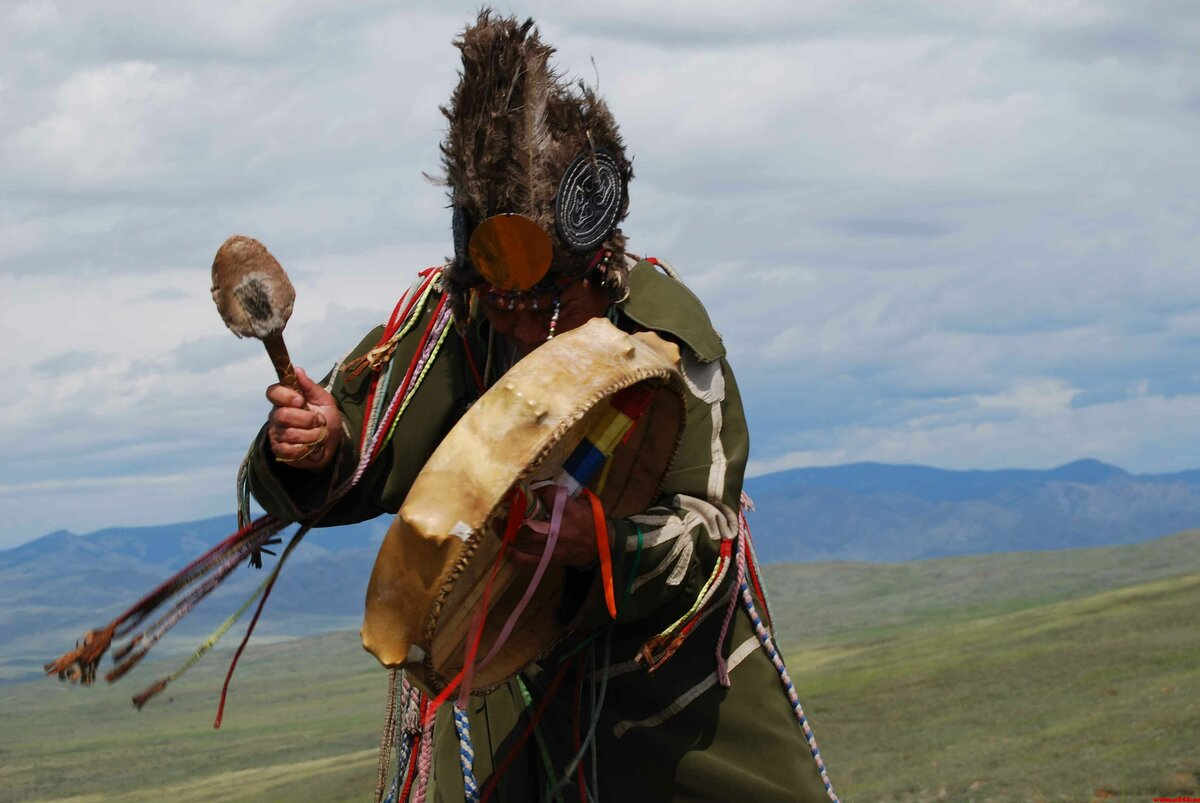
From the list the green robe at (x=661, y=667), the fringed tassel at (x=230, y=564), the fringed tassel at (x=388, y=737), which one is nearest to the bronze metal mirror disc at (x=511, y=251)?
the green robe at (x=661, y=667)

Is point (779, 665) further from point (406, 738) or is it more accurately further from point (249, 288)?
point (249, 288)

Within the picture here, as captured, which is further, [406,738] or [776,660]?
[406,738]

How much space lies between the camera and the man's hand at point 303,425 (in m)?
4.13

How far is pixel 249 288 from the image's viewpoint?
3.60m

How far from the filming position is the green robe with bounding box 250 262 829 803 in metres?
4.35

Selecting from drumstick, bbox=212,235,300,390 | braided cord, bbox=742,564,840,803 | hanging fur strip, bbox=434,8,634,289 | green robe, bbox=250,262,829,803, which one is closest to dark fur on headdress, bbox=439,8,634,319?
hanging fur strip, bbox=434,8,634,289

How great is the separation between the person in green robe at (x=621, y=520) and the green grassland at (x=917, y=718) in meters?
1.03

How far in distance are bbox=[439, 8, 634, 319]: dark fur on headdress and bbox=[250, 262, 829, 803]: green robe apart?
47 cm

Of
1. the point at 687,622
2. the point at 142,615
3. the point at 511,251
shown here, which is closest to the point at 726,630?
the point at 687,622

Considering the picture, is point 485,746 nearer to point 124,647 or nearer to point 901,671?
point 124,647

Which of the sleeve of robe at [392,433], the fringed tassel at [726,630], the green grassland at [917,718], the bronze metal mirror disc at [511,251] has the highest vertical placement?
the bronze metal mirror disc at [511,251]

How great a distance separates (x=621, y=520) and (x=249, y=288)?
116 cm

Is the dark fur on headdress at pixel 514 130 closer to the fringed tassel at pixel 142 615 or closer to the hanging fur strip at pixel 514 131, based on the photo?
the hanging fur strip at pixel 514 131

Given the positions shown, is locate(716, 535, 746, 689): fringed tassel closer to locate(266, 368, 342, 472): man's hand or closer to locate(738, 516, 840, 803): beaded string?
locate(738, 516, 840, 803): beaded string
